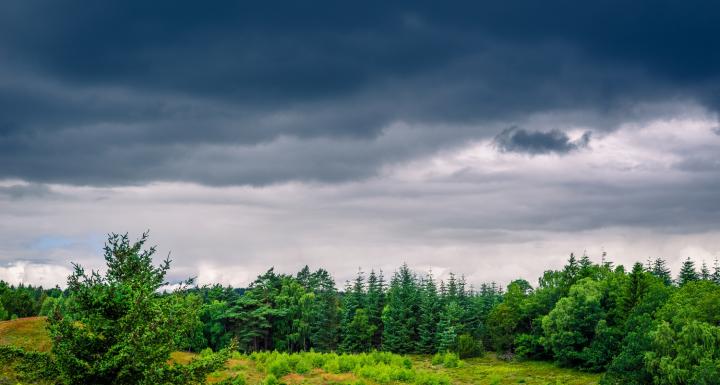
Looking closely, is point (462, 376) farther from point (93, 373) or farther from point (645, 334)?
point (93, 373)

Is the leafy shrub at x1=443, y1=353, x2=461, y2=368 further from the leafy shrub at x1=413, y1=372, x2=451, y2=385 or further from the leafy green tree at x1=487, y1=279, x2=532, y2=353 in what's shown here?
the leafy shrub at x1=413, y1=372, x2=451, y2=385

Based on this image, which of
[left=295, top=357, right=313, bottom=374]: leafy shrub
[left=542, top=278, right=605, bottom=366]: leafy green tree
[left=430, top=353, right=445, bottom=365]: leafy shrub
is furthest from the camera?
[left=430, top=353, right=445, bottom=365]: leafy shrub

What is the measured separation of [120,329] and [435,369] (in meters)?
67.3

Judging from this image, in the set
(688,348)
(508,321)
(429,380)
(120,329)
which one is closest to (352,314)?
(508,321)

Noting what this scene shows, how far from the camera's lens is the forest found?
51.4 ft

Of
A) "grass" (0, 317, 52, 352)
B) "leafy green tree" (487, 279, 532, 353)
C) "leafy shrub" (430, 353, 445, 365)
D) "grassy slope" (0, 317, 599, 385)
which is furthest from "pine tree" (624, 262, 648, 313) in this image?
"grass" (0, 317, 52, 352)

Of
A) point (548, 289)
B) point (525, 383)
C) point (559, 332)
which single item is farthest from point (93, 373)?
point (548, 289)

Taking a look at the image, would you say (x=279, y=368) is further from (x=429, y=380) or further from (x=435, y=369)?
(x=435, y=369)

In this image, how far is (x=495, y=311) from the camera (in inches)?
3848

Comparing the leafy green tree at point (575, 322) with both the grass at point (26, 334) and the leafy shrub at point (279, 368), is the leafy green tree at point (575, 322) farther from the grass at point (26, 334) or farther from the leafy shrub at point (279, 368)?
the grass at point (26, 334)

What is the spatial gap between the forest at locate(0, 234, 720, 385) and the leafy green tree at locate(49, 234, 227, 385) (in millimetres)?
38

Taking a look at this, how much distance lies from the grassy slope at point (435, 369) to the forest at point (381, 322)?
3591 mm

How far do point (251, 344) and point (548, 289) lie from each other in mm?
51582

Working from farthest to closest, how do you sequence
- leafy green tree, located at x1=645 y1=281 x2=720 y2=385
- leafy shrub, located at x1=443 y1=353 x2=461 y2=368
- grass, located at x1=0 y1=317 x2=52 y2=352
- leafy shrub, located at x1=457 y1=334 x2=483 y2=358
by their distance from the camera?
leafy shrub, located at x1=457 y1=334 x2=483 y2=358 < leafy shrub, located at x1=443 y1=353 x2=461 y2=368 < grass, located at x1=0 y1=317 x2=52 y2=352 < leafy green tree, located at x1=645 y1=281 x2=720 y2=385
